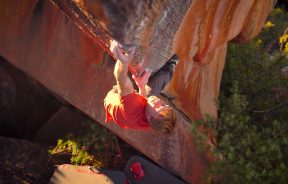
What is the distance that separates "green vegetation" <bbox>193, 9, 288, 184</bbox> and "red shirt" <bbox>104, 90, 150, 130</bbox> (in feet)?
4.72

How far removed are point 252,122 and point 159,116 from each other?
9.44ft

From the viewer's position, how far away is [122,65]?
274 centimetres

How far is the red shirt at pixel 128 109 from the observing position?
3.16 meters

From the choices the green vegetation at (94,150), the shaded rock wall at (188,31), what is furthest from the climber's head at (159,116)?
the green vegetation at (94,150)

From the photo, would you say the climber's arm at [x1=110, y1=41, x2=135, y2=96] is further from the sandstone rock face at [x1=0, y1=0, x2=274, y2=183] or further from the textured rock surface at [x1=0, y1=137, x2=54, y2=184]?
the textured rock surface at [x1=0, y1=137, x2=54, y2=184]

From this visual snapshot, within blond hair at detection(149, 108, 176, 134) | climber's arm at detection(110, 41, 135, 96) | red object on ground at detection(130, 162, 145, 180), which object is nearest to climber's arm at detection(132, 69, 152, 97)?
climber's arm at detection(110, 41, 135, 96)

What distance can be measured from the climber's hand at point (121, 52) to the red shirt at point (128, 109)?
0.52 meters

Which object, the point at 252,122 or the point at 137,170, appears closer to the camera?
the point at 137,170

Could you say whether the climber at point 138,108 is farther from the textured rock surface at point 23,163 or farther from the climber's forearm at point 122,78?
the textured rock surface at point 23,163

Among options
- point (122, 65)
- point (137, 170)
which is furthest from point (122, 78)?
point (137, 170)

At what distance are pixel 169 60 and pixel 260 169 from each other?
177cm

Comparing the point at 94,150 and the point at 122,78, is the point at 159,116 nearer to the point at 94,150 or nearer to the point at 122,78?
the point at 122,78

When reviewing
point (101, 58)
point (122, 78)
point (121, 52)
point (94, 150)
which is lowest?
point (94, 150)

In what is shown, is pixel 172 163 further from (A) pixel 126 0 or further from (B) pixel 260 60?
(A) pixel 126 0
